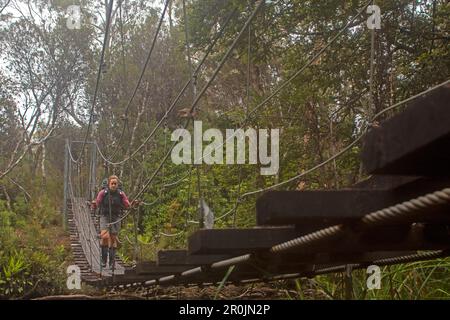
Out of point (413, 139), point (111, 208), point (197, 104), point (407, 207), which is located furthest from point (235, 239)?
point (197, 104)

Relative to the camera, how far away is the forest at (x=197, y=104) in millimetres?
3672

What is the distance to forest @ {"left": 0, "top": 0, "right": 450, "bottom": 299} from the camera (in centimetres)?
367

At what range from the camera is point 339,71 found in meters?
4.32

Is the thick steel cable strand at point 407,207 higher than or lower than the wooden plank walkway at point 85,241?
higher

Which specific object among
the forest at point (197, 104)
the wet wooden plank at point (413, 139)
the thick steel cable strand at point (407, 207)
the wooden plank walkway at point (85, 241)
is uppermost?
the forest at point (197, 104)

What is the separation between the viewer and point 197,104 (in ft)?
28.1

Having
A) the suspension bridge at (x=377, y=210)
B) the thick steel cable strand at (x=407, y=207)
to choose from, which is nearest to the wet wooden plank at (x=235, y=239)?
the suspension bridge at (x=377, y=210)

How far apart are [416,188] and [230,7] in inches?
152

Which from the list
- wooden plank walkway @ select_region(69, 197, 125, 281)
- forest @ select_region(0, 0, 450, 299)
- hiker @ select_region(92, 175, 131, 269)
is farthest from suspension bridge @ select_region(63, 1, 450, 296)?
wooden plank walkway @ select_region(69, 197, 125, 281)

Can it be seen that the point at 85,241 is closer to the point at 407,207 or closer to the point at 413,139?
the point at 407,207

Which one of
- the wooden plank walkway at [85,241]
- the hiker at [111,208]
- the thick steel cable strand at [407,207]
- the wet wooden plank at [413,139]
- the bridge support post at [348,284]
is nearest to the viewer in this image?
the wet wooden plank at [413,139]

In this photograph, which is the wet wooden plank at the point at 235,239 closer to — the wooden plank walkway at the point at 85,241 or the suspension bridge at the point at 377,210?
the suspension bridge at the point at 377,210

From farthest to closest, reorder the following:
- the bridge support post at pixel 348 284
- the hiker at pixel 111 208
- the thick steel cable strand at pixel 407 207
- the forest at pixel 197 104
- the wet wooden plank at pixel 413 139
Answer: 1. the hiker at pixel 111 208
2. the forest at pixel 197 104
3. the bridge support post at pixel 348 284
4. the thick steel cable strand at pixel 407 207
5. the wet wooden plank at pixel 413 139
